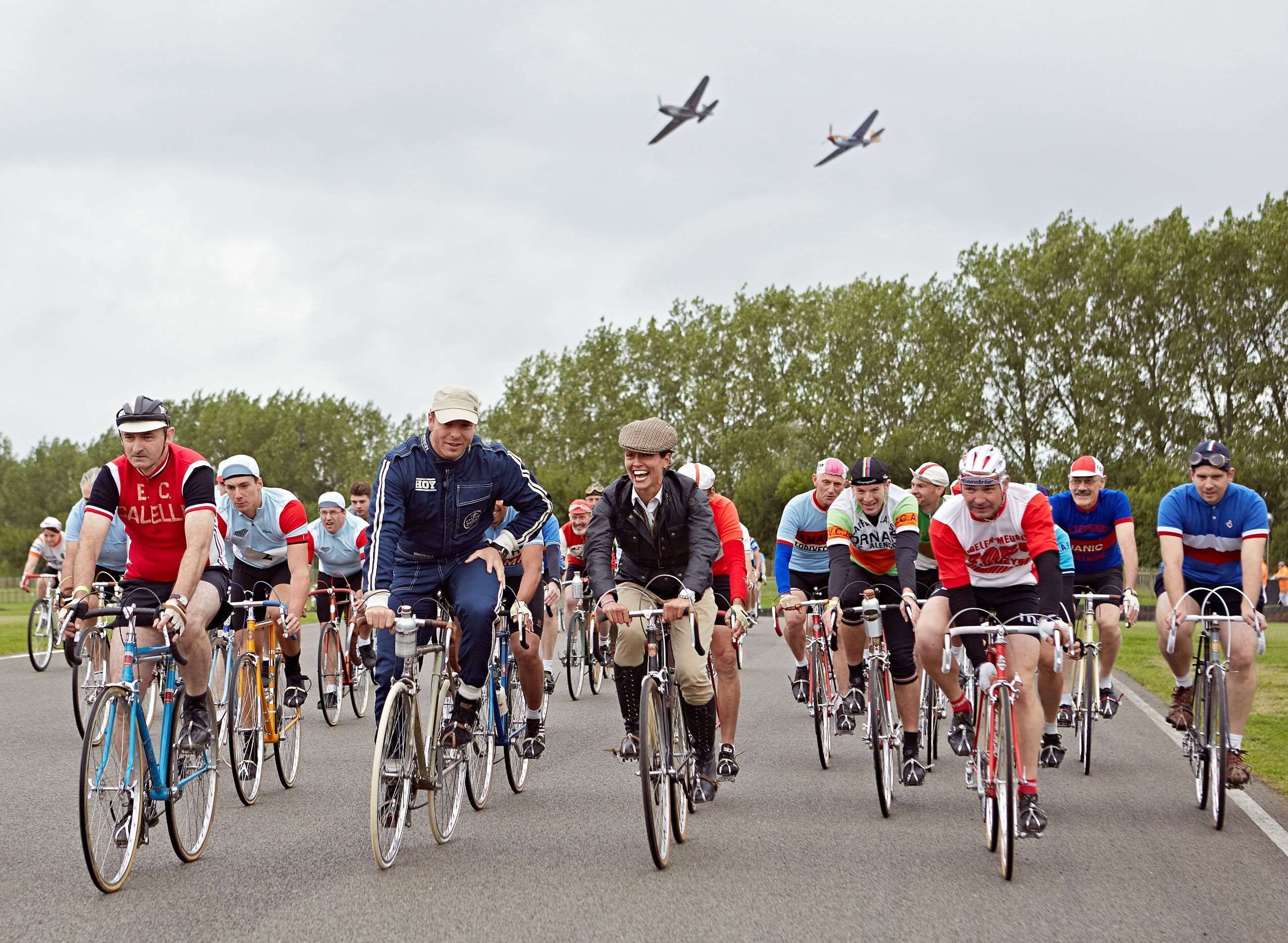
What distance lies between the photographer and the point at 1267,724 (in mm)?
11984

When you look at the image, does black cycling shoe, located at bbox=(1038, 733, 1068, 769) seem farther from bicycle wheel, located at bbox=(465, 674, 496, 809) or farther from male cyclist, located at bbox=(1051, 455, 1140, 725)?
bicycle wheel, located at bbox=(465, 674, 496, 809)

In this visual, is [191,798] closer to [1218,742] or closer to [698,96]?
[1218,742]

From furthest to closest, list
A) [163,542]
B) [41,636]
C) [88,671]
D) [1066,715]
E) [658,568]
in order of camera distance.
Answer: [41,636]
[88,671]
[1066,715]
[658,568]
[163,542]

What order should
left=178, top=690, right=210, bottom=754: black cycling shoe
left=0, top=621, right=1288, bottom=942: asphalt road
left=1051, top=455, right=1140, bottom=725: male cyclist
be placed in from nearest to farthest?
left=0, top=621, right=1288, bottom=942: asphalt road
left=178, top=690, right=210, bottom=754: black cycling shoe
left=1051, top=455, right=1140, bottom=725: male cyclist

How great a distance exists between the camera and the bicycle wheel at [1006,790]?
20.4 feet

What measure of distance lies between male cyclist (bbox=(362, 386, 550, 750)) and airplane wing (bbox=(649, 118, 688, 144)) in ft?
158

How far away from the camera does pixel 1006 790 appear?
6.32m

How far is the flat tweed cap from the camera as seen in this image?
738 cm

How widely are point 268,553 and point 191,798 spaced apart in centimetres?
371

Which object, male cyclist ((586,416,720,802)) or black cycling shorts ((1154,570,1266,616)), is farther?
black cycling shorts ((1154,570,1266,616))

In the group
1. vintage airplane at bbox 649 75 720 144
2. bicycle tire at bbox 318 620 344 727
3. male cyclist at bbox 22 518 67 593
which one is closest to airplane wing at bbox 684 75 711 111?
vintage airplane at bbox 649 75 720 144

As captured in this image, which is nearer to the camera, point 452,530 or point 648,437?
point 452,530

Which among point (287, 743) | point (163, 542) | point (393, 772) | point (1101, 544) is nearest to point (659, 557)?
point (393, 772)

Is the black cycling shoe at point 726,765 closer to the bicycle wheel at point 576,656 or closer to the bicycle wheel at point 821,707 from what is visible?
the bicycle wheel at point 821,707
